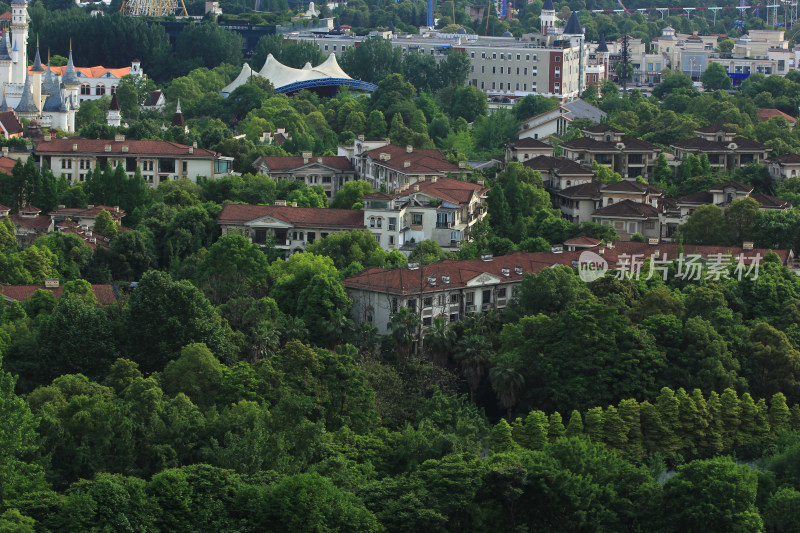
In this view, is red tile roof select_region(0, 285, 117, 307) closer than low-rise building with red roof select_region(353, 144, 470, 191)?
Yes

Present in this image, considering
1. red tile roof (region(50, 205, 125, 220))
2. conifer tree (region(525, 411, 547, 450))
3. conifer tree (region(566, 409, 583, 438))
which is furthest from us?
red tile roof (region(50, 205, 125, 220))

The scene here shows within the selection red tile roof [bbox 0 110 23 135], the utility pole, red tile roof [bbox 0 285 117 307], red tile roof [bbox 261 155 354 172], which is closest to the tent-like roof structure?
red tile roof [bbox 0 110 23 135]

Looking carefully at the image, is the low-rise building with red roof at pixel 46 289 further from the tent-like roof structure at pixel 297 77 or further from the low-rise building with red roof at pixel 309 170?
the tent-like roof structure at pixel 297 77

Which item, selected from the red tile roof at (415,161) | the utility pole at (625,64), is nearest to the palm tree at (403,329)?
the red tile roof at (415,161)

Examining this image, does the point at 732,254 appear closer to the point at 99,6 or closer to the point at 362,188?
the point at 362,188

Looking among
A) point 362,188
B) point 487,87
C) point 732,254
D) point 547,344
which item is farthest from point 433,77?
point 547,344

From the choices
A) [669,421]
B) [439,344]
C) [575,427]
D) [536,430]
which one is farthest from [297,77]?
[536,430]

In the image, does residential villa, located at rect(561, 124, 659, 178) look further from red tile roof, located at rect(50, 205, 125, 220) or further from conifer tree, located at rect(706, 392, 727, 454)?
conifer tree, located at rect(706, 392, 727, 454)
